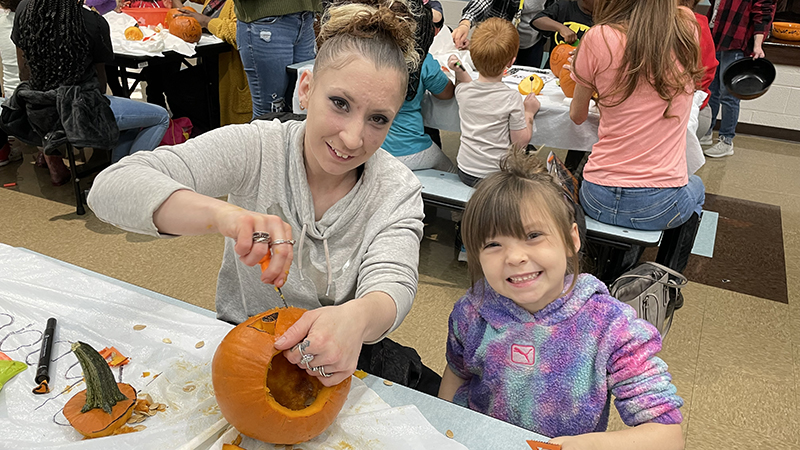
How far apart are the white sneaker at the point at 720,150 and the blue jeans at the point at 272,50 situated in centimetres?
352

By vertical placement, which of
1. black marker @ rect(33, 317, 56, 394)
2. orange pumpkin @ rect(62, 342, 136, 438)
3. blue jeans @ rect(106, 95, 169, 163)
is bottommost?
blue jeans @ rect(106, 95, 169, 163)

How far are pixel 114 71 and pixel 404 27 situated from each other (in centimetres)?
440

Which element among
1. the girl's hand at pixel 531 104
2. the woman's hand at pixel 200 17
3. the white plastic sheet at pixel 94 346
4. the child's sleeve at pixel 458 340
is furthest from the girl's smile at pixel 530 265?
the woman's hand at pixel 200 17

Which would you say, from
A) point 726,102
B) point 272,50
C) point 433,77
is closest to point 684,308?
point 433,77

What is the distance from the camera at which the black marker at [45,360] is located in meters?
1.00

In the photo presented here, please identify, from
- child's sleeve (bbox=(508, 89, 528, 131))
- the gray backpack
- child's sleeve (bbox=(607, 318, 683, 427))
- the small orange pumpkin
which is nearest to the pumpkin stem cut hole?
child's sleeve (bbox=(607, 318, 683, 427))

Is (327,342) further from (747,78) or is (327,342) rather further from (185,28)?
(185,28)

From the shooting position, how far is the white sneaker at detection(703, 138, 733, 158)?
192 inches

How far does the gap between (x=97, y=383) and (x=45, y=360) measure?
0.67 feet

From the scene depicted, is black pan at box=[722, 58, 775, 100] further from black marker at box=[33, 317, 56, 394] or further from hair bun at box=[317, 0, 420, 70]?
black marker at box=[33, 317, 56, 394]

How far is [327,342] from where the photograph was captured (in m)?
0.86

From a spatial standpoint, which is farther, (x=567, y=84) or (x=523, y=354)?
(x=567, y=84)

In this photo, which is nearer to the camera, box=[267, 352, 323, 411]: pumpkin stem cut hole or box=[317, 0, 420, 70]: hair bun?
box=[267, 352, 323, 411]: pumpkin stem cut hole

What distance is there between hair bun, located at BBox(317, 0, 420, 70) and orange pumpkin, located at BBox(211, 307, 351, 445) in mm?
593
